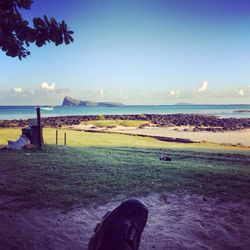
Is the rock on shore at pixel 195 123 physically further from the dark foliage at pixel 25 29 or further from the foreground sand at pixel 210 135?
the dark foliage at pixel 25 29

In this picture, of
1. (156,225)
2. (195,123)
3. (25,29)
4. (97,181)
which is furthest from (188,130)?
(25,29)

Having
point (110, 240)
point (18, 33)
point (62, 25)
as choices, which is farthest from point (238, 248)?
point (18, 33)

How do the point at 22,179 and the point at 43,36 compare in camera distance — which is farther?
the point at 22,179

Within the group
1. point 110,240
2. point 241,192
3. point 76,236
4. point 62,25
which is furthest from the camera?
point 241,192

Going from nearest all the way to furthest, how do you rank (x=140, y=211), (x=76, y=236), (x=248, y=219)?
(x=140, y=211) < (x=76, y=236) < (x=248, y=219)

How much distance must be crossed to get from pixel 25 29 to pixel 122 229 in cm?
285

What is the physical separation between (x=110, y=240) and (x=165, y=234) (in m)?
1.66

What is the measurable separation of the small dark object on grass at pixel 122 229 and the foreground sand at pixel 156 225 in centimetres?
83

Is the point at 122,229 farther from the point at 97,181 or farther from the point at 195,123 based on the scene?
the point at 195,123

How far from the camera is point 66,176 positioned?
24.4 feet

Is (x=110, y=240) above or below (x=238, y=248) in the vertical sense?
above

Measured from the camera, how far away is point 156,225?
4.59 meters

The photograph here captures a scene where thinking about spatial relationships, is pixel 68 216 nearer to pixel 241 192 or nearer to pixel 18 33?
pixel 18 33

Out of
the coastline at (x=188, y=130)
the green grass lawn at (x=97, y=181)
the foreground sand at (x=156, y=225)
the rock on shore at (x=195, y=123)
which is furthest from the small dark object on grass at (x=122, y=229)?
the rock on shore at (x=195, y=123)
